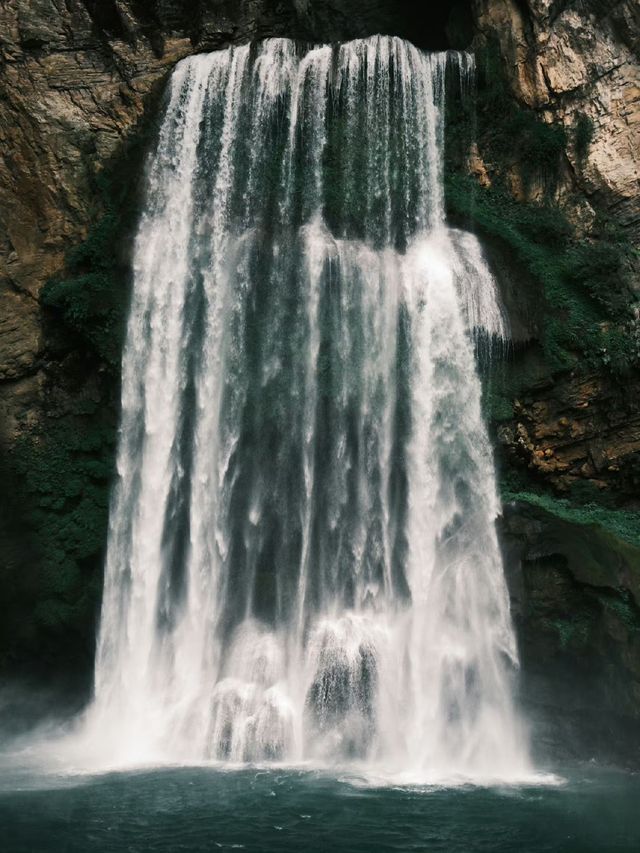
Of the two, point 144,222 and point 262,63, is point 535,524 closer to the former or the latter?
point 144,222

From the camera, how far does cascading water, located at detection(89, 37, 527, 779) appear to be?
49.5ft

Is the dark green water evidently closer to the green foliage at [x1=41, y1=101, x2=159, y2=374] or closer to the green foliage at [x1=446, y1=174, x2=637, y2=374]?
the green foliage at [x1=446, y1=174, x2=637, y2=374]

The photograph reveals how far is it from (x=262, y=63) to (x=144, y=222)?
15.8ft

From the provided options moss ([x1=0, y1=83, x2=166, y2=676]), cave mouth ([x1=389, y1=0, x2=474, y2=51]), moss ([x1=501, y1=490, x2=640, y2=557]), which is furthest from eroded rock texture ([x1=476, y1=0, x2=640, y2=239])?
moss ([x1=0, y1=83, x2=166, y2=676])

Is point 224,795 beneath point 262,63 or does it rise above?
beneath

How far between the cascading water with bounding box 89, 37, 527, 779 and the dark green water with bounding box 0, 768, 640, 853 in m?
1.67

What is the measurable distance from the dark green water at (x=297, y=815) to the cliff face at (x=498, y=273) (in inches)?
150

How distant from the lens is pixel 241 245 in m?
18.8

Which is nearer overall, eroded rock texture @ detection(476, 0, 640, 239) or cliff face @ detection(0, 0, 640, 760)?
cliff face @ detection(0, 0, 640, 760)

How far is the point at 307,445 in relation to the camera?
17188 mm

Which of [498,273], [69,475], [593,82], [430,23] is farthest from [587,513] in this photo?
[430,23]

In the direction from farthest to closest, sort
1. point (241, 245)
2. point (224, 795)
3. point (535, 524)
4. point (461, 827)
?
point (241, 245), point (535, 524), point (224, 795), point (461, 827)

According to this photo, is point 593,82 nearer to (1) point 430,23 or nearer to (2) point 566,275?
(2) point 566,275

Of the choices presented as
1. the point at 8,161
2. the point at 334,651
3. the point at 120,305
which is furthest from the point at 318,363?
the point at 8,161
